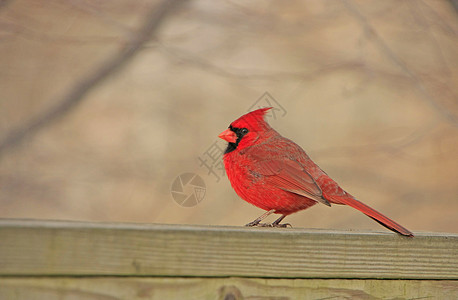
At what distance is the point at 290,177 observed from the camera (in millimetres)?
2367

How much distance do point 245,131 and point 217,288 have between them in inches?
40.8

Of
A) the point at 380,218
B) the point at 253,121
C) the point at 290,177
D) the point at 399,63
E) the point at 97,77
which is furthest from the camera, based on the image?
the point at 399,63

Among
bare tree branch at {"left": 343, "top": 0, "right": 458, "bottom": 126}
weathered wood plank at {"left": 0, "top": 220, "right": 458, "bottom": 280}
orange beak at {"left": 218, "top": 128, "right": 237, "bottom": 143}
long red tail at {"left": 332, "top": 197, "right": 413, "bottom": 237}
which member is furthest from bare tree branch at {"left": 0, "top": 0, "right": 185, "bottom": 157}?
weathered wood plank at {"left": 0, "top": 220, "right": 458, "bottom": 280}

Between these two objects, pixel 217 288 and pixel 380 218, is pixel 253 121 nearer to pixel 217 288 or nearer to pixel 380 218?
pixel 380 218

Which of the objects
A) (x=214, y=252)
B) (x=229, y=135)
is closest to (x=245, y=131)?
(x=229, y=135)

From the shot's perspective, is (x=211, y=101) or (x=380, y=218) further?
(x=211, y=101)

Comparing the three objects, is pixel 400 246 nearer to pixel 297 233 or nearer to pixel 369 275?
pixel 369 275

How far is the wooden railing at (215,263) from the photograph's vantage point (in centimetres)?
144

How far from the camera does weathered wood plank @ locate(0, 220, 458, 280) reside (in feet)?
4.72

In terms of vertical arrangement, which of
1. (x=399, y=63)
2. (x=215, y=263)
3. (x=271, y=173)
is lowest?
(x=399, y=63)

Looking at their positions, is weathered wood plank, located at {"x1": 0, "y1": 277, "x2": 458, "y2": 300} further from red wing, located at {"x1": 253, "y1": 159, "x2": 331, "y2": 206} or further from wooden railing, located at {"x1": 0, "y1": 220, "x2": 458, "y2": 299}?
red wing, located at {"x1": 253, "y1": 159, "x2": 331, "y2": 206}

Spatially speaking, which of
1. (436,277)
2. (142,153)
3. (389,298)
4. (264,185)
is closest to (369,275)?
(389,298)

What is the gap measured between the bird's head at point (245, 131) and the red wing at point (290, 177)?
0.42ft

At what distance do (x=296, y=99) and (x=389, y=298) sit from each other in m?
4.27
